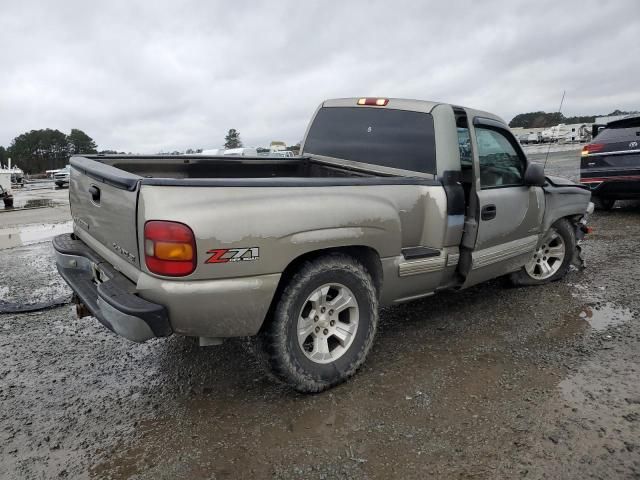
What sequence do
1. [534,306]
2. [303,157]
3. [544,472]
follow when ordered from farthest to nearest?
[303,157] → [534,306] → [544,472]

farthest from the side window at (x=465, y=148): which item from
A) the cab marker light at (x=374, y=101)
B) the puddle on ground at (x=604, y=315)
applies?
the puddle on ground at (x=604, y=315)

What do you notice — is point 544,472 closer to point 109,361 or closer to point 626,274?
point 109,361

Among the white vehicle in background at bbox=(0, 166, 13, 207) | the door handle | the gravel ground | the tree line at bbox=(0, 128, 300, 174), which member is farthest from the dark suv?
the tree line at bbox=(0, 128, 300, 174)

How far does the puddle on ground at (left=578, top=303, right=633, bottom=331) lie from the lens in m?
3.78

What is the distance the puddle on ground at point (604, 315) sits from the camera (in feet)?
12.4

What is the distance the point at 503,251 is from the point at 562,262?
1457 millimetres

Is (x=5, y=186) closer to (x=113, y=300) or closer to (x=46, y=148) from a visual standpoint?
(x=113, y=300)

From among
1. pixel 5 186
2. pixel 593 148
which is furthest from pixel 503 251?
pixel 5 186

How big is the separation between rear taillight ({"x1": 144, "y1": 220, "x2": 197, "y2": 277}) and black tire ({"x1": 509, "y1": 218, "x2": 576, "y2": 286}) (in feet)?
11.6

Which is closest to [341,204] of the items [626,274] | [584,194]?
[584,194]

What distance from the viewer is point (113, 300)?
2348mm

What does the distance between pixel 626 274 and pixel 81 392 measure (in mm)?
5424

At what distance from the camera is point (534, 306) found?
167 inches

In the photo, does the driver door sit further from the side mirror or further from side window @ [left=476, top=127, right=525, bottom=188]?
the side mirror
